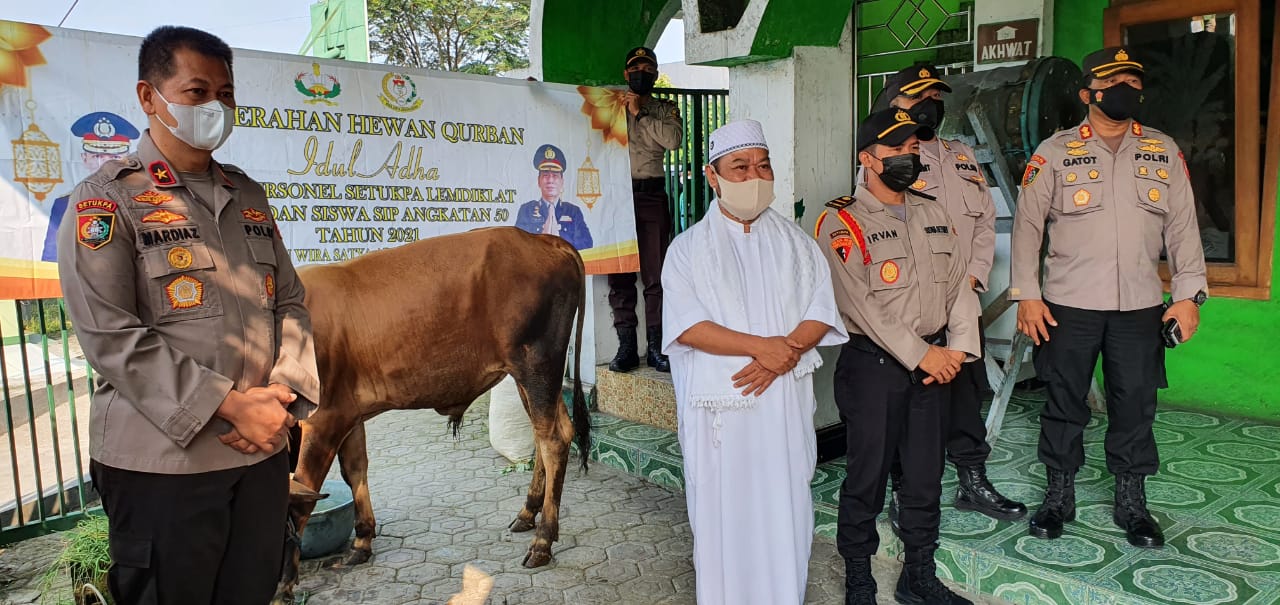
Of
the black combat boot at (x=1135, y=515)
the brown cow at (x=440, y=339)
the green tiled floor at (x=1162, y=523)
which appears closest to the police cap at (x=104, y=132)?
the brown cow at (x=440, y=339)

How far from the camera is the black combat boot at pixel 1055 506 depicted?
3535mm

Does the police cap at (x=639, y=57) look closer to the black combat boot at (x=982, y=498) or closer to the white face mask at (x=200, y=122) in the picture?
the black combat boot at (x=982, y=498)

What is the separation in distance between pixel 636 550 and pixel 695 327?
1.68 m

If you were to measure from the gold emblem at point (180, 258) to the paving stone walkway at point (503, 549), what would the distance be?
215cm

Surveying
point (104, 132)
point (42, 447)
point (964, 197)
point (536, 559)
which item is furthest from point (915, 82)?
point (42, 447)

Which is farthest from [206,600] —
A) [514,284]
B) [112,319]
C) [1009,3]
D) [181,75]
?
[1009,3]

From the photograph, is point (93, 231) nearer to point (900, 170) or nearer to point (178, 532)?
point (178, 532)

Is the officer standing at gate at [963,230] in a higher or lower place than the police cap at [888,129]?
lower

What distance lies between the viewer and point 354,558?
13.3ft

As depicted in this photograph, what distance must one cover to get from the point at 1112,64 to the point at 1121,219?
1.93 feet

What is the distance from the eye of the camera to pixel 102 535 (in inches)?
123

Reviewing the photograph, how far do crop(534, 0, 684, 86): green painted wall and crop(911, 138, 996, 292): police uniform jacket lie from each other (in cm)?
311

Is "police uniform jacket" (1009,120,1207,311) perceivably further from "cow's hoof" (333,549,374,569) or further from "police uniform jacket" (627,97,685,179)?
"cow's hoof" (333,549,374,569)

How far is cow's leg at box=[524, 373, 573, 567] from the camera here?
412 centimetres
